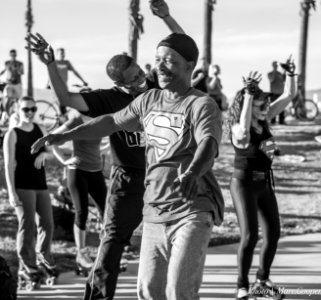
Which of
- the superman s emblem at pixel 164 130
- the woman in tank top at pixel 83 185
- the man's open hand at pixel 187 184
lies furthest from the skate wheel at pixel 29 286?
the man's open hand at pixel 187 184

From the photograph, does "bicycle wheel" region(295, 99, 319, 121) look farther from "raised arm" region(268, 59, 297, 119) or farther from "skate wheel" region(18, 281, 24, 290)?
"skate wheel" region(18, 281, 24, 290)

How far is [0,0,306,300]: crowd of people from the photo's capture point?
15.2 ft

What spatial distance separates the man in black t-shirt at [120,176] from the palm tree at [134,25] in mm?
14542

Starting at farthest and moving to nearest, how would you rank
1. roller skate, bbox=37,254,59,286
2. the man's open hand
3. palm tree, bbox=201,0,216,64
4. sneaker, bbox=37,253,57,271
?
1. palm tree, bbox=201,0,216,64
2. sneaker, bbox=37,253,57,271
3. roller skate, bbox=37,254,59,286
4. the man's open hand

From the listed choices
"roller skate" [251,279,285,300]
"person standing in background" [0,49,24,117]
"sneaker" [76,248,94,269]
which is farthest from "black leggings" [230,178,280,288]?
"person standing in background" [0,49,24,117]

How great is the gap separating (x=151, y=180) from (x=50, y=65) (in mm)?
1060

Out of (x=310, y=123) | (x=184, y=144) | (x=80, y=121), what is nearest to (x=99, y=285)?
(x=80, y=121)

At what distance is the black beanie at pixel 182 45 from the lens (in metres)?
4.85

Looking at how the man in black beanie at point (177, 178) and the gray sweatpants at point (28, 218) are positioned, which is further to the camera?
the gray sweatpants at point (28, 218)

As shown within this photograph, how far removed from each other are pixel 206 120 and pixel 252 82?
2.42 m

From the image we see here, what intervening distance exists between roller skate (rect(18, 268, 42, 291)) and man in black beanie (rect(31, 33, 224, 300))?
2918 millimetres

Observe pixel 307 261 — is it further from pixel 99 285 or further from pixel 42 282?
pixel 99 285

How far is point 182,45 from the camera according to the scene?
15.9 ft

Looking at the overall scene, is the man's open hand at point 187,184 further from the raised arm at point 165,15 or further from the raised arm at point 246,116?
the raised arm at point 246,116
